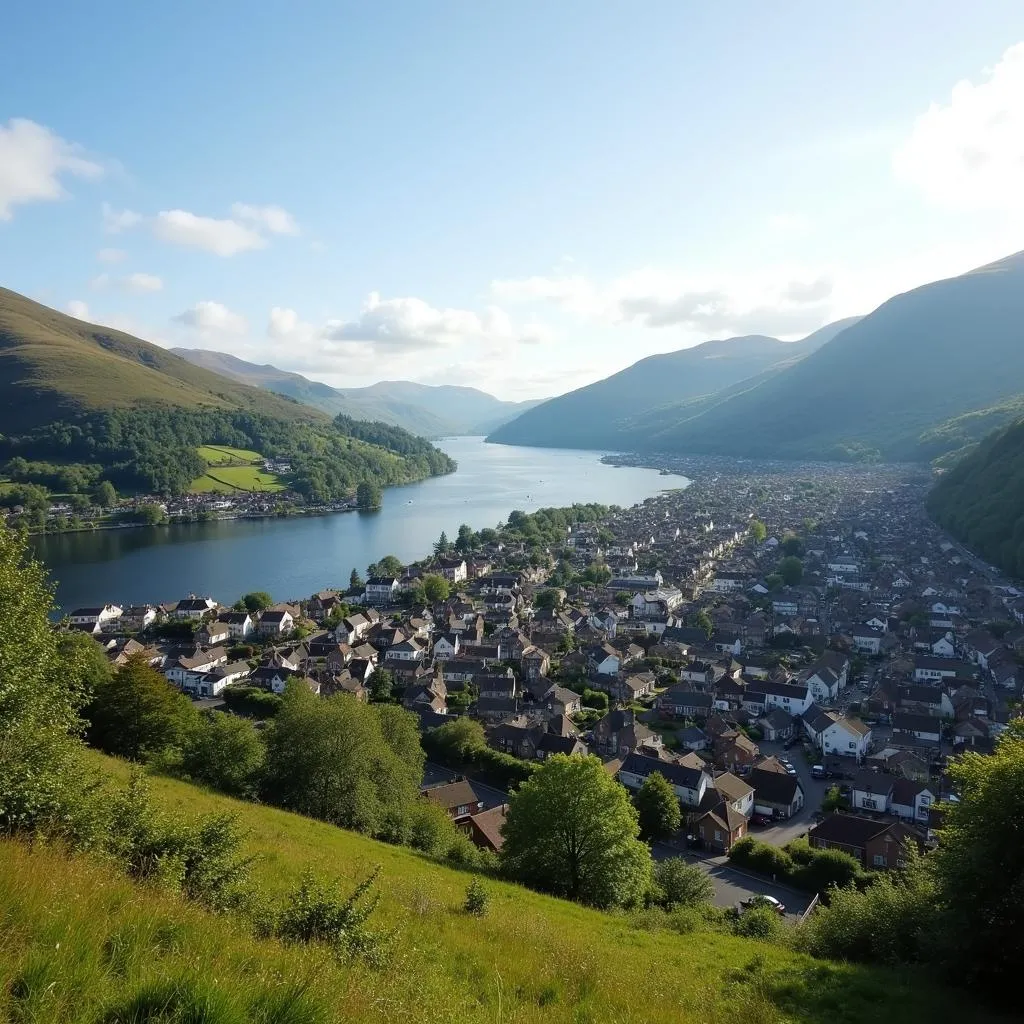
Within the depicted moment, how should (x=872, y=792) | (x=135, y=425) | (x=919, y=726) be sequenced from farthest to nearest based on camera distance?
(x=135, y=425) < (x=919, y=726) < (x=872, y=792)

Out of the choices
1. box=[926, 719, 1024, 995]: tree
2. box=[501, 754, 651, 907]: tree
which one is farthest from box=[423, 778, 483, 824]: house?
box=[926, 719, 1024, 995]: tree

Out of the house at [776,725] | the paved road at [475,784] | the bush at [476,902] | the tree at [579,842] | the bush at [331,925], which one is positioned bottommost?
the house at [776,725]

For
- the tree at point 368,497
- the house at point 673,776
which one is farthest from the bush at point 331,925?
the tree at point 368,497

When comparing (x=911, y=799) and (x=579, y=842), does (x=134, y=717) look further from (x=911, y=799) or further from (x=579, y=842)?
(x=911, y=799)

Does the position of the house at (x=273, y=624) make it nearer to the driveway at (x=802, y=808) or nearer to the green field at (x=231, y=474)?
the driveway at (x=802, y=808)

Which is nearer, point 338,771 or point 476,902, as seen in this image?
point 476,902

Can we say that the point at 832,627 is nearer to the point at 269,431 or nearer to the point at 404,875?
the point at 404,875

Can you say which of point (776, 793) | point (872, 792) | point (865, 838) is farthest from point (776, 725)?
point (865, 838)

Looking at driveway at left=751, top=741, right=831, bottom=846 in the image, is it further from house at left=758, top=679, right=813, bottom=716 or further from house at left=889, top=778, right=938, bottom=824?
house at left=758, top=679, right=813, bottom=716
